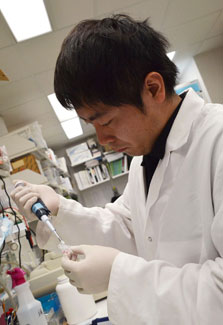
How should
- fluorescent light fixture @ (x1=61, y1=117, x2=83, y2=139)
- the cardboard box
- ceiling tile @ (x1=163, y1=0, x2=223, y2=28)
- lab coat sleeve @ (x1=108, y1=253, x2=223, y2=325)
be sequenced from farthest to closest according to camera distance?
fluorescent light fixture @ (x1=61, y1=117, x2=83, y2=139), the cardboard box, ceiling tile @ (x1=163, y1=0, x2=223, y2=28), lab coat sleeve @ (x1=108, y1=253, x2=223, y2=325)

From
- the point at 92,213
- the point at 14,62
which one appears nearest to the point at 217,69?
the point at 14,62

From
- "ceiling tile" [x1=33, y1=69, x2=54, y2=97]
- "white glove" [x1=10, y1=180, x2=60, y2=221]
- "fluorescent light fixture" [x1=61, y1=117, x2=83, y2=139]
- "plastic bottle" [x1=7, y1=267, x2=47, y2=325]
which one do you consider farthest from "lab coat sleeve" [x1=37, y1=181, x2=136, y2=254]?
"fluorescent light fixture" [x1=61, y1=117, x2=83, y2=139]

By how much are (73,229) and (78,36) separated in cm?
72

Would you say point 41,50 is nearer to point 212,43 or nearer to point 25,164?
point 25,164

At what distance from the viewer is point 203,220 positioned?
73 cm

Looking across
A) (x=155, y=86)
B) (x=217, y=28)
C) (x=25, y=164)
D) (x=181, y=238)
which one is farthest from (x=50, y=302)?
(x=217, y=28)

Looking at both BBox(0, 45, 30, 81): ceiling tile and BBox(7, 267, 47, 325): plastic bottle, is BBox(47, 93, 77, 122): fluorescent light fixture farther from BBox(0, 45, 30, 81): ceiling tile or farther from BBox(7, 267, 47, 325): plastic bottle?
BBox(7, 267, 47, 325): plastic bottle

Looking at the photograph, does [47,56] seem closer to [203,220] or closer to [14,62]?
[14,62]

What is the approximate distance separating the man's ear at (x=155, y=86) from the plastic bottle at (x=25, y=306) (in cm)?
87

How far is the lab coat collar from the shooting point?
847mm

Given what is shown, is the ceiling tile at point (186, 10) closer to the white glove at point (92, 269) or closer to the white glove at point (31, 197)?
the white glove at point (31, 197)

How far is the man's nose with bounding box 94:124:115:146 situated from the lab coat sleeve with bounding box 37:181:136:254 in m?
0.36

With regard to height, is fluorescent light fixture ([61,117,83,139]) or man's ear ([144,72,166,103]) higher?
fluorescent light fixture ([61,117,83,139])

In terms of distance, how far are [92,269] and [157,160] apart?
45 cm
